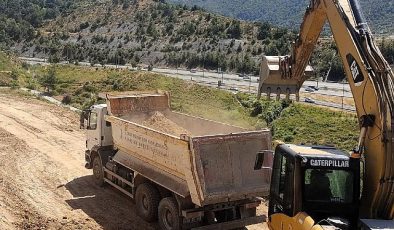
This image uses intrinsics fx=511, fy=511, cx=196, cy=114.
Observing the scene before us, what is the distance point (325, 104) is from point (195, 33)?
64914mm

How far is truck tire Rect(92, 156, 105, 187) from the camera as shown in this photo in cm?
1573

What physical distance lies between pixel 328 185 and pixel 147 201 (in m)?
5.68

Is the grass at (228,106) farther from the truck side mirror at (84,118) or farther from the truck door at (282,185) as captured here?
the truck door at (282,185)

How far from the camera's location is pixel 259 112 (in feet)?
125

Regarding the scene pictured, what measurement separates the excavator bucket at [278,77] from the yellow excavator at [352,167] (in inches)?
111

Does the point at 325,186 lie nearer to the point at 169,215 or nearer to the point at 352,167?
the point at 352,167

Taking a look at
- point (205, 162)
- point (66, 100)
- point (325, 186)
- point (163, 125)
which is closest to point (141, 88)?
point (66, 100)

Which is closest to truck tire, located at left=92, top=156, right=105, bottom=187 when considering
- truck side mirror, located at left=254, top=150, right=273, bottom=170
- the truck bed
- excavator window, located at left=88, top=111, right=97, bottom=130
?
excavator window, located at left=88, top=111, right=97, bottom=130

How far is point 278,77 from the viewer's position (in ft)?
38.8

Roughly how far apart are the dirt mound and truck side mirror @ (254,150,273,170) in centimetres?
496

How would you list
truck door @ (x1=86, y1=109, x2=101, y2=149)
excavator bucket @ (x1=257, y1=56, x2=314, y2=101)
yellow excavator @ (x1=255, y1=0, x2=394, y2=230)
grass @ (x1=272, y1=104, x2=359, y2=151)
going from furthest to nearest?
grass @ (x1=272, y1=104, x2=359, y2=151)
truck door @ (x1=86, y1=109, x2=101, y2=149)
excavator bucket @ (x1=257, y1=56, x2=314, y2=101)
yellow excavator @ (x1=255, y1=0, x2=394, y2=230)

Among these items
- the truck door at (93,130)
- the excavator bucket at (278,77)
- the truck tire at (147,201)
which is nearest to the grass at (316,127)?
the truck door at (93,130)

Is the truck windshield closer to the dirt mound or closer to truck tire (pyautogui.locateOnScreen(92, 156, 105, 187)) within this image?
the dirt mound

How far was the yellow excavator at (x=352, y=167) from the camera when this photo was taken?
7.55m
